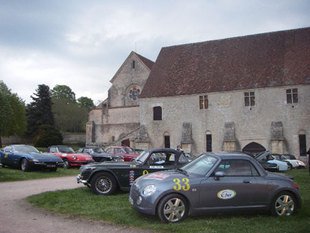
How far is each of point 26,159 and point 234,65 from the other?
25.2 m

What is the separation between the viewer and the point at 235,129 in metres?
37.9

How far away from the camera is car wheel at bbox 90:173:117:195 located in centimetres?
1263

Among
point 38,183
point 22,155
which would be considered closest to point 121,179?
point 38,183

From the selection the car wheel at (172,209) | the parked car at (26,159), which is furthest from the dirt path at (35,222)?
the parked car at (26,159)

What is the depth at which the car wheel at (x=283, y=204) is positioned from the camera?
9375 millimetres

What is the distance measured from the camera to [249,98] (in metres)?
37.6

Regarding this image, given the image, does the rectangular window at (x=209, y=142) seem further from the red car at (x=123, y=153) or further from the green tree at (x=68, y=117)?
the green tree at (x=68, y=117)

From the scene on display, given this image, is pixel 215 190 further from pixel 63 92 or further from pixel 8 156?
pixel 63 92

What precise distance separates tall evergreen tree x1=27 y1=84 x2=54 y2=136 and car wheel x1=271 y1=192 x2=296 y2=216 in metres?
56.3

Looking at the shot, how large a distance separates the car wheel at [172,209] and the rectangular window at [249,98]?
98.9ft

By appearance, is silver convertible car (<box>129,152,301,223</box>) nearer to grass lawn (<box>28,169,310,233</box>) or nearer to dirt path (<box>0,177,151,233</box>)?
grass lawn (<box>28,169,310,233</box>)

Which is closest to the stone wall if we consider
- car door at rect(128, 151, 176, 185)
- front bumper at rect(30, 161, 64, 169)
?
front bumper at rect(30, 161, 64, 169)

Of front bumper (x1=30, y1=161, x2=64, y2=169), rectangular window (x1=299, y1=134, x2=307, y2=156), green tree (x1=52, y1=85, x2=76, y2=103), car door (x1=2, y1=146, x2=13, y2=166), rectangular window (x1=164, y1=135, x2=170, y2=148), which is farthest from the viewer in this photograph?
green tree (x1=52, y1=85, x2=76, y2=103)

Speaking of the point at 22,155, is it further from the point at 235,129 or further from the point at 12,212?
the point at 235,129
